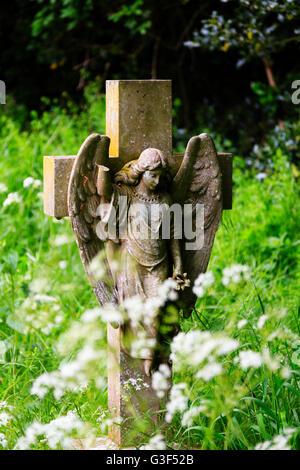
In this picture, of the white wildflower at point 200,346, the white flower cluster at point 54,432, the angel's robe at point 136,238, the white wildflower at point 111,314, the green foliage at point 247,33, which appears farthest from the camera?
the green foliage at point 247,33

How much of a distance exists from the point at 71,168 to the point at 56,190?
10 centimetres

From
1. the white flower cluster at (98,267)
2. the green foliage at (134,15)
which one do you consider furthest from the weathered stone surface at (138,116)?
the green foliage at (134,15)

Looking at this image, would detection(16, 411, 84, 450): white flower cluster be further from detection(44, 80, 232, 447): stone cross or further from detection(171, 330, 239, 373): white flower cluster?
detection(44, 80, 232, 447): stone cross

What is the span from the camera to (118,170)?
8.73 feet

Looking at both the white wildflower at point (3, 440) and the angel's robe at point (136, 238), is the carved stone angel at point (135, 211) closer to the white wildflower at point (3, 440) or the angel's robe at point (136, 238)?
the angel's robe at point (136, 238)

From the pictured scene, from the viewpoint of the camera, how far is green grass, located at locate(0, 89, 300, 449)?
2.44 metres

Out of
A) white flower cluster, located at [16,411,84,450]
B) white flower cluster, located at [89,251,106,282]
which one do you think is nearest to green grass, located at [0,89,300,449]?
white flower cluster, located at [89,251,106,282]

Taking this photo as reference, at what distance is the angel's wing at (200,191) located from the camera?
2.70 meters

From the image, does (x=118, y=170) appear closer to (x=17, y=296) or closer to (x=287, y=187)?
(x=17, y=296)

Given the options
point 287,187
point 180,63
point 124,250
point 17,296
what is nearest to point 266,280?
point 287,187

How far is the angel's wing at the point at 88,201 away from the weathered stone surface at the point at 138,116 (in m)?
Result: 0.13

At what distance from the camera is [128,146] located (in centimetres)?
266

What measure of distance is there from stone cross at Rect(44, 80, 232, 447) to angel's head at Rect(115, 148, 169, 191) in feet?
0.32

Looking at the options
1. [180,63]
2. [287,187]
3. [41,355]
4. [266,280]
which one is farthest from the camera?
[180,63]
